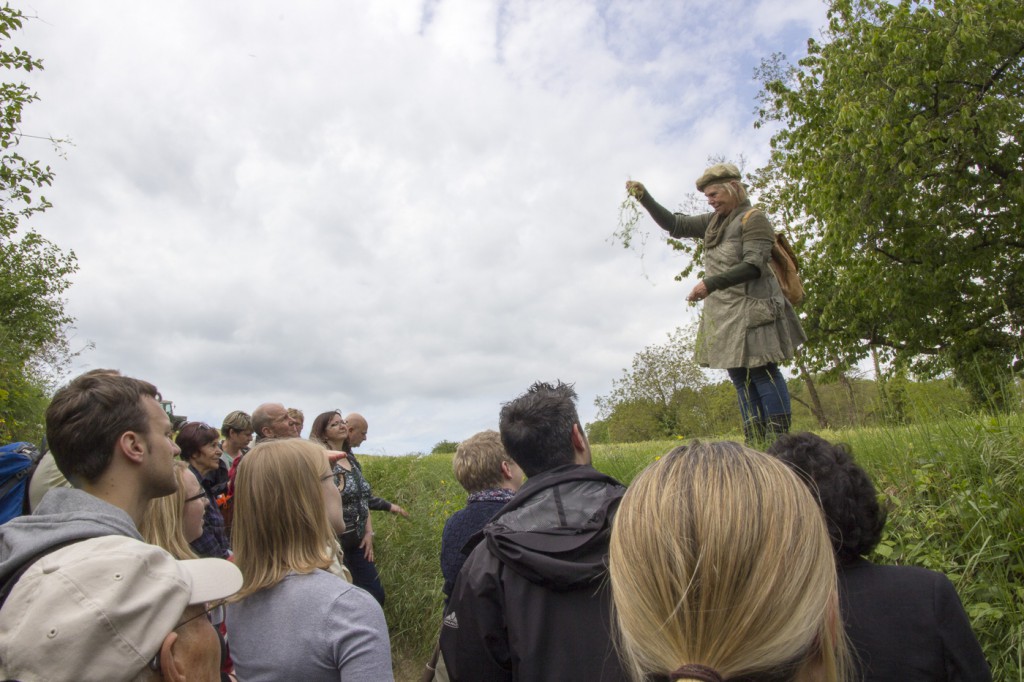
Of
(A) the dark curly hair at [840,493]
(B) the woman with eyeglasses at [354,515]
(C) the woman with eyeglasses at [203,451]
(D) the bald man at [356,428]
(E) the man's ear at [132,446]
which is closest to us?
Result: (A) the dark curly hair at [840,493]

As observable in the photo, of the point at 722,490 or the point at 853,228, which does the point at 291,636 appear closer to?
the point at 722,490

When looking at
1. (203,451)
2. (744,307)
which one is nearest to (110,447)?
(203,451)

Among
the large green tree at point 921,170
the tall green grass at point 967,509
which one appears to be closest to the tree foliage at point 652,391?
the large green tree at point 921,170

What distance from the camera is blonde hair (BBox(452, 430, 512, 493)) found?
171 inches

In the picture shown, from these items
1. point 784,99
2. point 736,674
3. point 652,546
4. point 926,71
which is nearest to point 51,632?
point 652,546

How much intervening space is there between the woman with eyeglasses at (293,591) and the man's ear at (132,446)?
54 centimetres

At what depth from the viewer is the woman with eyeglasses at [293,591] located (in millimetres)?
2529

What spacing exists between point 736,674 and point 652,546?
0.22m

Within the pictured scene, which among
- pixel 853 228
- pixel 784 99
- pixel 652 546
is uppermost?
pixel 784 99

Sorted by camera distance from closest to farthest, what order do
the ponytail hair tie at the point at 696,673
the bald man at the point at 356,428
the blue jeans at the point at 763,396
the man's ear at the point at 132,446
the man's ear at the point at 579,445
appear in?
the ponytail hair tie at the point at 696,673, the man's ear at the point at 132,446, the man's ear at the point at 579,445, the blue jeans at the point at 763,396, the bald man at the point at 356,428

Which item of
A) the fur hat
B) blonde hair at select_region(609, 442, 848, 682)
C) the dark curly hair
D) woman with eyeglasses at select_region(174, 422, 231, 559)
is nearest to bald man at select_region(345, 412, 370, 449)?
woman with eyeglasses at select_region(174, 422, 231, 559)

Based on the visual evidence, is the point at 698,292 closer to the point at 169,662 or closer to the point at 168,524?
the point at 168,524

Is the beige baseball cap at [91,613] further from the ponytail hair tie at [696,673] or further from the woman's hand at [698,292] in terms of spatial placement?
the woman's hand at [698,292]

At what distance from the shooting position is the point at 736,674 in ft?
3.77
